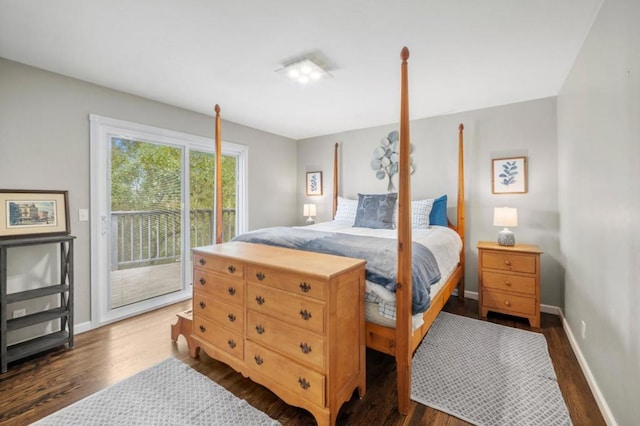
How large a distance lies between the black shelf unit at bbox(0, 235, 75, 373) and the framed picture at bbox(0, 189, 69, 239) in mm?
118

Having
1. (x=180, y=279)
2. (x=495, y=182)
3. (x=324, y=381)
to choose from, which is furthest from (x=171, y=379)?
(x=495, y=182)

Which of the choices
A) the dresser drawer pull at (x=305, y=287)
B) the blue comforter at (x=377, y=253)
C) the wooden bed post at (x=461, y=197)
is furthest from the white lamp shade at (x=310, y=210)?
the dresser drawer pull at (x=305, y=287)

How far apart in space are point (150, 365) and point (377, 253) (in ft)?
6.05

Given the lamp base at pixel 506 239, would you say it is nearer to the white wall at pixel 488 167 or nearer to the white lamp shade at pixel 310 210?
the white wall at pixel 488 167

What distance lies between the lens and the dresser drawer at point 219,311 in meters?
1.84

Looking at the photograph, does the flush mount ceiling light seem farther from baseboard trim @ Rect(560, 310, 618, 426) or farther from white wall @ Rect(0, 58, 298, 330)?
baseboard trim @ Rect(560, 310, 618, 426)

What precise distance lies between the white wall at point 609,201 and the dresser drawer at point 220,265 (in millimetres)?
2003

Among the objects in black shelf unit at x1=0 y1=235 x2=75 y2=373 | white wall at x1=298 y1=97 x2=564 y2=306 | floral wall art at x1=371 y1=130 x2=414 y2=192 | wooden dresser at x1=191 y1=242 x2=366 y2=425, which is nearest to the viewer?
wooden dresser at x1=191 y1=242 x2=366 y2=425

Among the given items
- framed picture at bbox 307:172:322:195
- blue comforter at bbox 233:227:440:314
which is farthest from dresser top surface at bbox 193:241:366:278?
framed picture at bbox 307:172:322:195

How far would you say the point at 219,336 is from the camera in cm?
196

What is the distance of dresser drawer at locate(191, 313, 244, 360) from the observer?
1841 millimetres

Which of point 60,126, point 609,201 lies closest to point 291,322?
point 609,201

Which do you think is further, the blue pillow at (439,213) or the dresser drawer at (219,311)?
the blue pillow at (439,213)

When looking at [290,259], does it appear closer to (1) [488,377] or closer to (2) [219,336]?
(2) [219,336]
